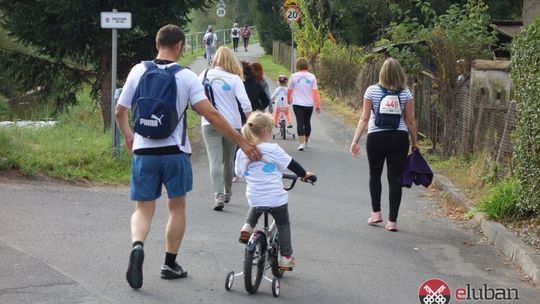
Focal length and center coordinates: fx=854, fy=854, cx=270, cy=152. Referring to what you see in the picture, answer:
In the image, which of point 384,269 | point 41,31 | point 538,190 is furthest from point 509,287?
point 41,31

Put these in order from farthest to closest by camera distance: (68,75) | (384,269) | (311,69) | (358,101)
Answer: (311,69) → (358,101) → (68,75) → (384,269)

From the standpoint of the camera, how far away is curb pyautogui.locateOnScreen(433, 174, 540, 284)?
7207 mm

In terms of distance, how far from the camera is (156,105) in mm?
5918

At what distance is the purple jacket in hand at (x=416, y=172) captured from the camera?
8711 millimetres

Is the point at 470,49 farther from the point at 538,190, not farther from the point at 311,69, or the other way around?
the point at 311,69

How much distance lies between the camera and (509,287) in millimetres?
6891

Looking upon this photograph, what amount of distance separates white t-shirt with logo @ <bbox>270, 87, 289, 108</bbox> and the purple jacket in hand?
7.60 meters

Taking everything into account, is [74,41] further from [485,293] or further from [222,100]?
[485,293]

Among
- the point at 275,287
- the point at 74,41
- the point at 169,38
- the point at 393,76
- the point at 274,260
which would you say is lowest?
the point at 275,287

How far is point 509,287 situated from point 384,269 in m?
1.04

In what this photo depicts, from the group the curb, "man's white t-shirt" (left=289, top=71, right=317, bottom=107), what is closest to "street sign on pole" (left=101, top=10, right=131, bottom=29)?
"man's white t-shirt" (left=289, top=71, right=317, bottom=107)

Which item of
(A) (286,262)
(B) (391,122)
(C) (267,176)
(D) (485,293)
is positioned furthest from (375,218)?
(C) (267,176)

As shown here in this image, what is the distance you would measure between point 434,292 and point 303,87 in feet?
28.2

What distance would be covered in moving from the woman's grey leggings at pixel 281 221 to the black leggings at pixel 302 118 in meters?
8.67
